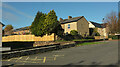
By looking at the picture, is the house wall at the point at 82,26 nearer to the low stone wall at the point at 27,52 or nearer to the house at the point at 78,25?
the house at the point at 78,25

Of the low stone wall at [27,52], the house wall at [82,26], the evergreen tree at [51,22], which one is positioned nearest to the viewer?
the low stone wall at [27,52]

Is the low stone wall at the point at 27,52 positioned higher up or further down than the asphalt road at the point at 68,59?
higher up

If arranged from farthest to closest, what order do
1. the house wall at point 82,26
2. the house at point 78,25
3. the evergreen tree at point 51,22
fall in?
the house wall at point 82,26, the house at point 78,25, the evergreen tree at point 51,22

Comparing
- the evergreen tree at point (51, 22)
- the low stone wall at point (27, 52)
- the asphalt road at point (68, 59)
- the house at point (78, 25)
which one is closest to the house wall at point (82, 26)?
the house at point (78, 25)

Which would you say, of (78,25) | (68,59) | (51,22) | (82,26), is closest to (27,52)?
(68,59)

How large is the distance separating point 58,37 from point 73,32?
659 cm

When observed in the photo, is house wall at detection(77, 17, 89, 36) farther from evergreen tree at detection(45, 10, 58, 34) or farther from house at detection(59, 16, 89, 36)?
evergreen tree at detection(45, 10, 58, 34)

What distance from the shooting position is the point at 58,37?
949 inches

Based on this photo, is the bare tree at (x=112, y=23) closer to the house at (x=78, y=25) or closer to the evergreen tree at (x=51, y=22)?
the house at (x=78, y=25)

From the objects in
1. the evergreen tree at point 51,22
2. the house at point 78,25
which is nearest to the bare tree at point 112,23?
the house at point 78,25

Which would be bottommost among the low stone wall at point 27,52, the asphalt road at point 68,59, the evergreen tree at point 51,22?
the asphalt road at point 68,59

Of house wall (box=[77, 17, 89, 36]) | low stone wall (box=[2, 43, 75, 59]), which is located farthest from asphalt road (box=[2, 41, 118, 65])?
house wall (box=[77, 17, 89, 36])

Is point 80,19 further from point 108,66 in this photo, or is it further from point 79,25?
point 108,66

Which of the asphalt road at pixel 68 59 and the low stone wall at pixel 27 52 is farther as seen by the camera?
the low stone wall at pixel 27 52
